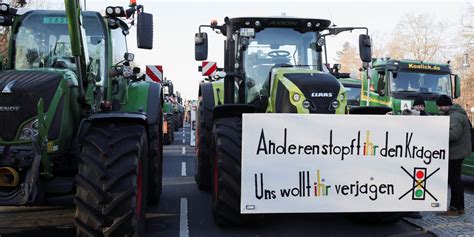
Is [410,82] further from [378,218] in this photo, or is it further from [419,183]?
[419,183]

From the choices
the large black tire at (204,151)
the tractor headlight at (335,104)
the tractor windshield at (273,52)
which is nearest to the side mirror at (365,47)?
the tractor windshield at (273,52)

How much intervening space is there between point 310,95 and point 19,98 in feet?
10.4

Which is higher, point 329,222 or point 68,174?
point 68,174

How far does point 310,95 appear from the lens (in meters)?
6.26

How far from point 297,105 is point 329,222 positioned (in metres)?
1.58

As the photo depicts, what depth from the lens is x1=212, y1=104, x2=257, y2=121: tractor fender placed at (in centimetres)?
680

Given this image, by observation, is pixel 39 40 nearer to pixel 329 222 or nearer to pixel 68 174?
pixel 68 174

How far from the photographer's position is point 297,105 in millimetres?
6281

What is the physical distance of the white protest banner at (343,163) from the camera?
5.51 m

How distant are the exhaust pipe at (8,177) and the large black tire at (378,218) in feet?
12.8

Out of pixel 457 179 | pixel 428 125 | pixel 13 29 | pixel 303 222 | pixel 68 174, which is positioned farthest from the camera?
pixel 457 179

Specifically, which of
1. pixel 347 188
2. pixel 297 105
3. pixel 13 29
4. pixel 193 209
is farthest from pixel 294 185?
pixel 13 29

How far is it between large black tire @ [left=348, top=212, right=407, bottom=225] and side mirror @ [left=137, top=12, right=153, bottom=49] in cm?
323

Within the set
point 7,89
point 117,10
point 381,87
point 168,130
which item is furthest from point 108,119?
point 168,130
